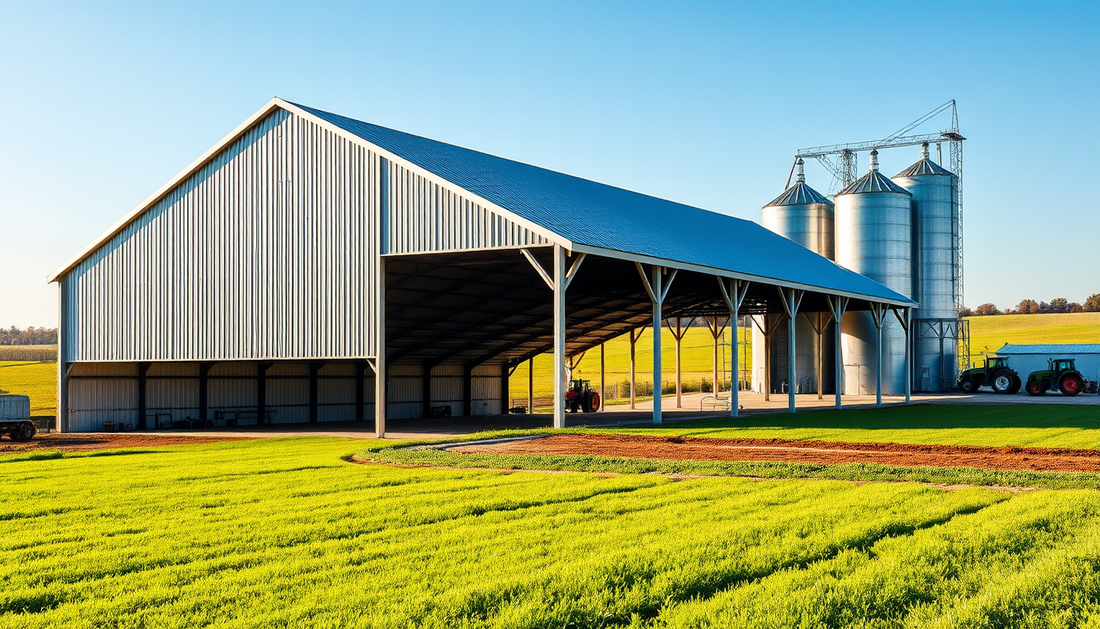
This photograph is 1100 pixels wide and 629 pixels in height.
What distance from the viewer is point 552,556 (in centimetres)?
1048

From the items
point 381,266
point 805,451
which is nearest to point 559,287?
point 381,266

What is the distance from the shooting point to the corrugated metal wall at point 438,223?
30141 mm

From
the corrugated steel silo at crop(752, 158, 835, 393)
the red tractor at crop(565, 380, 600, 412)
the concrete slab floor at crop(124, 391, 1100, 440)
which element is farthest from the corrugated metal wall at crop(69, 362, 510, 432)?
the corrugated steel silo at crop(752, 158, 835, 393)

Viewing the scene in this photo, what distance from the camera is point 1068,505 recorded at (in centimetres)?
1365

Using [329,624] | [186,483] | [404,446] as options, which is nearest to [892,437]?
[404,446]

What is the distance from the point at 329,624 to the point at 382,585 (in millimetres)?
1262

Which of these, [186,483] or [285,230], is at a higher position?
[285,230]

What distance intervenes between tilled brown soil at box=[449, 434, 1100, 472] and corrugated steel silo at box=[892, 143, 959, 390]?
43.9 m

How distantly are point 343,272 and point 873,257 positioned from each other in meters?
43.1

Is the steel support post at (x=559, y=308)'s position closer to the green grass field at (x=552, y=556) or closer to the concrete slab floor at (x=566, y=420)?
the concrete slab floor at (x=566, y=420)

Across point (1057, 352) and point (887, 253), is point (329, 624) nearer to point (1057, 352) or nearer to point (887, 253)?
point (887, 253)

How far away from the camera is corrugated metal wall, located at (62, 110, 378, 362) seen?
3362 centimetres

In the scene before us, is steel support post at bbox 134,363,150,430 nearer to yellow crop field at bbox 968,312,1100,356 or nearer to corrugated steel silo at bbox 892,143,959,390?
corrugated steel silo at bbox 892,143,959,390

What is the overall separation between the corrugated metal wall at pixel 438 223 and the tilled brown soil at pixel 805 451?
6325 mm
